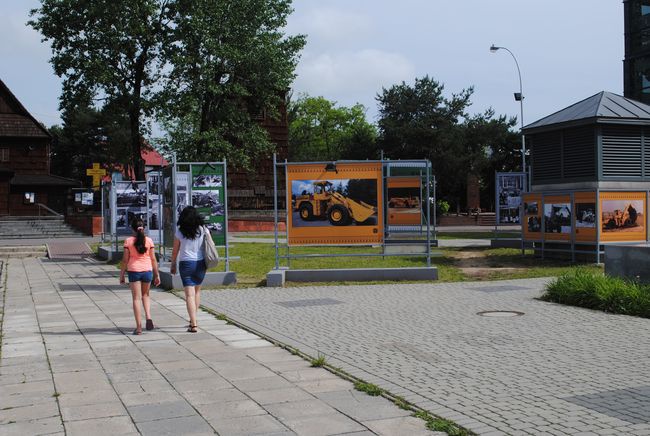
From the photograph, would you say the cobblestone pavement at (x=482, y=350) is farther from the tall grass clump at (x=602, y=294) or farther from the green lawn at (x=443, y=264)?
the green lawn at (x=443, y=264)

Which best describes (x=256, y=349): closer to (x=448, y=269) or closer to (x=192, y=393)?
(x=192, y=393)

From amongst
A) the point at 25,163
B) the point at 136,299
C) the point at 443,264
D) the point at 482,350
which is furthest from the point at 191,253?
the point at 25,163

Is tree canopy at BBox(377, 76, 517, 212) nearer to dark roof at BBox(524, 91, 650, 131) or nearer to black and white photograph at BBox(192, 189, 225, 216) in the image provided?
dark roof at BBox(524, 91, 650, 131)

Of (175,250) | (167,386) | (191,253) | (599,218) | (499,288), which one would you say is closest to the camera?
(167,386)

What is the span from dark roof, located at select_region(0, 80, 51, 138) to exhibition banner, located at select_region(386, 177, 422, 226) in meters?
37.7

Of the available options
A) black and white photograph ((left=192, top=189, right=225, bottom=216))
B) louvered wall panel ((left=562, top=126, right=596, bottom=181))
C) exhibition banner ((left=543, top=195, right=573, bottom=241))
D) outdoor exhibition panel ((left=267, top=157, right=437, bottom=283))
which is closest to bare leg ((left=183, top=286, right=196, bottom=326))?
outdoor exhibition panel ((left=267, top=157, right=437, bottom=283))

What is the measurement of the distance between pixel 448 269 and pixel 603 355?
34.8ft

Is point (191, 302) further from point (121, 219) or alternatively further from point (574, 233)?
point (121, 219)

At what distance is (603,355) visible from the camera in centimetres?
757

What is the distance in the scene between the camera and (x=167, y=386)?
652 cm

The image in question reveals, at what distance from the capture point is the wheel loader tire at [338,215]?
620 inches

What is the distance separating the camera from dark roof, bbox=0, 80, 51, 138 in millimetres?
53156

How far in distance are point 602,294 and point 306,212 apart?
22.9 ft

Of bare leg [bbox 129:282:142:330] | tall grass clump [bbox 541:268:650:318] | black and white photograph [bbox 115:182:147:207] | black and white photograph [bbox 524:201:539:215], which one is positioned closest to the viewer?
bare leg [bbox 129:282:142:330]
